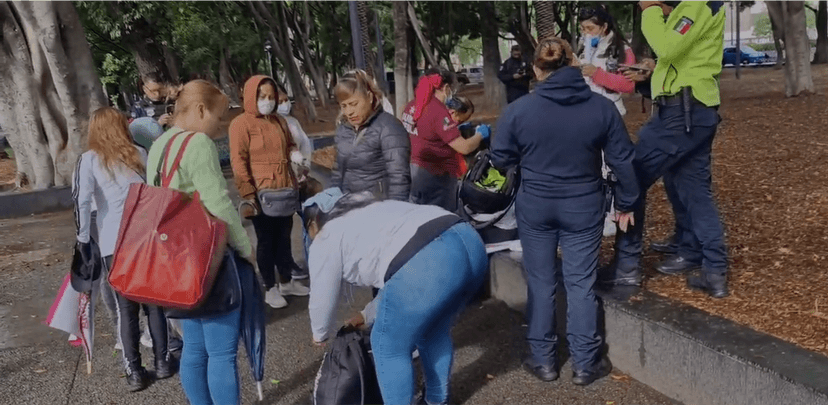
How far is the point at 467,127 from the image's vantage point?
608 cm

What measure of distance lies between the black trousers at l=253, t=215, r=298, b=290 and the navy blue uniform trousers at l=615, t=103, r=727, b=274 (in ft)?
8.46

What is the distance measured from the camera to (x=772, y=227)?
5.41 metres

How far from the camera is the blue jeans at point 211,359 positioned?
3301 mm

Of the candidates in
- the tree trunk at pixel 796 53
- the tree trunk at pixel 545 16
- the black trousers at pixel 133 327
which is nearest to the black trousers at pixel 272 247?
the black trousers at pixel 133 327

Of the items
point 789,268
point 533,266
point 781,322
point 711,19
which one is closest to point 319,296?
point 533,266

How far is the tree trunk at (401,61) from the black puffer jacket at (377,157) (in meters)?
9.87

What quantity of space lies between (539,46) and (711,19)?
1087 millimetres

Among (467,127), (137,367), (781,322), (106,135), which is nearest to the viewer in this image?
(781,322)

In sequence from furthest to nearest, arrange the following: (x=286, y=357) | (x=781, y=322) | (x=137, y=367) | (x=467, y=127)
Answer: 1. (x=467, y=127)
2. (x=286, y=357)
3. (x=137, y=367)
4. (x=781, y=322)

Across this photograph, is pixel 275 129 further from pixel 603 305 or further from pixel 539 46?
pixel 603 305

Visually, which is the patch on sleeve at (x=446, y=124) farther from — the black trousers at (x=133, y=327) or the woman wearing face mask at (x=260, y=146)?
the black trousers at (x=133, y=327)

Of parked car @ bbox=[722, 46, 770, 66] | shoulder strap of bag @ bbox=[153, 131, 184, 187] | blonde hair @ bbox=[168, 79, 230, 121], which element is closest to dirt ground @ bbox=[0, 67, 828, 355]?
blonde hair @ bbox=[168, 79, 230, 121]

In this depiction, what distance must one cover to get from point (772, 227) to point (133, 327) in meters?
4.44

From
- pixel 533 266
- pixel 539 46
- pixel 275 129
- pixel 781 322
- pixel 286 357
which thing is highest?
pixel 539 46
